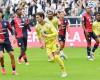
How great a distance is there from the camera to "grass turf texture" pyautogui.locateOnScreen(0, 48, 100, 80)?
17688 millimetres

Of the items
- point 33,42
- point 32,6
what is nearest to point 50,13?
point 33,42

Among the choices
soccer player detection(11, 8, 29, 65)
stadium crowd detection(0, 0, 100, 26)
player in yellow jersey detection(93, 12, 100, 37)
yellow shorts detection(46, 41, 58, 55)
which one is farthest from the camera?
stadium crowd detection(0, 0, 100, 26)

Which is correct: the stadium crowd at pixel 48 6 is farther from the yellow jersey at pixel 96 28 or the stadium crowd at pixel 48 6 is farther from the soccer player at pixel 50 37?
the soccer player at pixel 50 37

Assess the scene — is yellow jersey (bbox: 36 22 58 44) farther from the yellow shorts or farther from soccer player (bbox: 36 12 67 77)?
the yellow shorts

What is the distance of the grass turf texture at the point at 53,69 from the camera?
17688mm

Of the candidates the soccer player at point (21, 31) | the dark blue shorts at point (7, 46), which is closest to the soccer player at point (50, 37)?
the dark blue shorts at point (7, 46)

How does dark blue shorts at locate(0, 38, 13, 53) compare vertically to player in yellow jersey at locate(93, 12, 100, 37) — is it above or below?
above

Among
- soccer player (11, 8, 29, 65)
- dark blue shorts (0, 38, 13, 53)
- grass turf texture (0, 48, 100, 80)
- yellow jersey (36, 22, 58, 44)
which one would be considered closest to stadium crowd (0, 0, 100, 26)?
grass turf texture (0, 48, 100, 80)

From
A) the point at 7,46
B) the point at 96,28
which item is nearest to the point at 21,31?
the point at 7,46

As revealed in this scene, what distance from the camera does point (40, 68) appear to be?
815 inches

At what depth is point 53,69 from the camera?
66.4 feet

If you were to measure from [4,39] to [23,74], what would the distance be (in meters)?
1.40

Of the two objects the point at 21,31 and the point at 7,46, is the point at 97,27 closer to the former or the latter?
the point at 21,31

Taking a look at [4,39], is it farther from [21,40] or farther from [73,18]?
[73,18]
